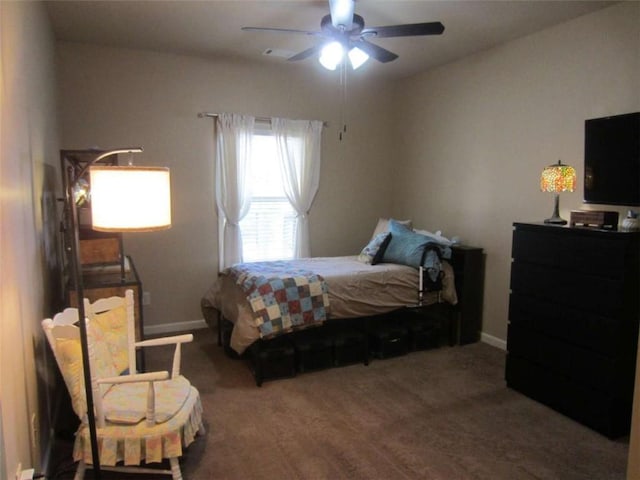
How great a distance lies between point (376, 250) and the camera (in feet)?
13.2

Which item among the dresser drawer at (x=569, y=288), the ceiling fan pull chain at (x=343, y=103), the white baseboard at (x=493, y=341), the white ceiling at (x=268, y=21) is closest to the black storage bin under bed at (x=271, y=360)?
the dresser drawer at (x=569, y=288)

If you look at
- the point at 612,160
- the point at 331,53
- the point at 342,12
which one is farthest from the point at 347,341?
the point at 342,12

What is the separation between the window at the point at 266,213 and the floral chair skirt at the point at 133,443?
8.58 feet

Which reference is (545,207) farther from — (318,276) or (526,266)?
(318,276)

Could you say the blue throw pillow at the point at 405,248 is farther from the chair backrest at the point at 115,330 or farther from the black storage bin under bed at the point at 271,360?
the chair backrest at the point at 115,330

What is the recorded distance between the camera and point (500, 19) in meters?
3.27

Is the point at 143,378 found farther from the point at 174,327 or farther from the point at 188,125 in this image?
the point at 188,125

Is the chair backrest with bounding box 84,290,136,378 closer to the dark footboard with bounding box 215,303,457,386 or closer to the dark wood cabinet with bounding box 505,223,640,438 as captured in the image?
the dark footboard with bounding box 215,303,457,386

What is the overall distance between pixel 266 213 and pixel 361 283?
1.56 metres

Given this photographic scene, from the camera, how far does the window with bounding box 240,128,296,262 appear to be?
454 centimetres

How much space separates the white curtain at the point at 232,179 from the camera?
4.31 metres

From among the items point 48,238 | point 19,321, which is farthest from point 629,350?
point 48,238

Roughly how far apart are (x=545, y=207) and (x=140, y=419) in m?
3.19

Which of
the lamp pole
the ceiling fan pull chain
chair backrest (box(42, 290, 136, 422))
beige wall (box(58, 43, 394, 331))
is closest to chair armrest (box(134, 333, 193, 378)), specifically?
chair backrest (box(42, 290, 136, 422))
